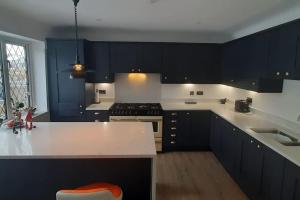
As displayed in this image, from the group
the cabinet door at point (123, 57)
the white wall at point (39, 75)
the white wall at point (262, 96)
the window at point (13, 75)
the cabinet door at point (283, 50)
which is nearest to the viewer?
the cabinet door at point (283, 50)

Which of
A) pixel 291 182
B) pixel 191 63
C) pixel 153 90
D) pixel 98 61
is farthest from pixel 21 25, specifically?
pixel 291 182

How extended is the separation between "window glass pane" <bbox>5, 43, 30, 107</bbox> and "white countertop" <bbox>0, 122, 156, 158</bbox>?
116cm

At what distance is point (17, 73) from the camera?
11.6 feet

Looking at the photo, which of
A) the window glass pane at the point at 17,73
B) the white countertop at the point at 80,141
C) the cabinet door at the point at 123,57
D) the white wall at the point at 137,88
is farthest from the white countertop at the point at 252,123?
the window glass pane at the point at 17,73

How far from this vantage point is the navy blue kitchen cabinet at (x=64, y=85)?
12.9 ft

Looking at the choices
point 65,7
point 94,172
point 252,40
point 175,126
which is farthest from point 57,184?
point 252,40

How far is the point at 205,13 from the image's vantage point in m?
2.95

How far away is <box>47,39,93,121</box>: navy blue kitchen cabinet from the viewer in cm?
392

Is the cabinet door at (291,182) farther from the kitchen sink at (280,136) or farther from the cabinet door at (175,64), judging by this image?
the cabinet door at (175,64)

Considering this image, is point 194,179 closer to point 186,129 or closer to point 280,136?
point 186,129

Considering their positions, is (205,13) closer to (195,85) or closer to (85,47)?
(195,85)

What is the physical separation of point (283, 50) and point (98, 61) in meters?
3.27

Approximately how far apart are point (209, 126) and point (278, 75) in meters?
1.95

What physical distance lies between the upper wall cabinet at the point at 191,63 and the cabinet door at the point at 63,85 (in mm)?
1775
